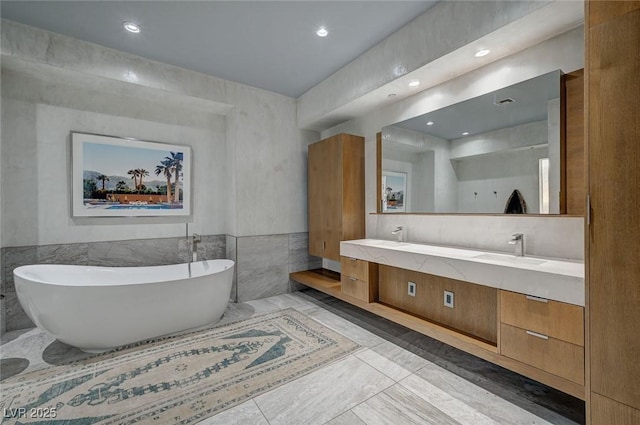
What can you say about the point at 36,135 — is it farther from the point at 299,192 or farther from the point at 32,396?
the point at 299,192

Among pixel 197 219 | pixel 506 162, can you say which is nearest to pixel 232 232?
pixel 197 219

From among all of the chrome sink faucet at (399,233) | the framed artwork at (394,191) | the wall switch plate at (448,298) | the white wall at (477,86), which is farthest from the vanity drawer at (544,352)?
Answer: the framed artwork at (394,191)

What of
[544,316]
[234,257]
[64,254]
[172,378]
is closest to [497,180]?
[544,316]

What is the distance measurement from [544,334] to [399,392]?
0.95 m

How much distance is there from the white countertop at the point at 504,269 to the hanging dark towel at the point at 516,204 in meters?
0.36

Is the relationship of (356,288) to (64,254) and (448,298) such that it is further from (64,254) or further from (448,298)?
(64,254)

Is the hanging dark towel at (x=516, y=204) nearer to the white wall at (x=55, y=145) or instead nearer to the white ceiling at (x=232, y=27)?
the white ceiling at (x=232, y=27)

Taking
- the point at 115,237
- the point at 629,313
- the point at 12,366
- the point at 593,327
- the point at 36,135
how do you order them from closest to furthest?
the point at 629,313 → the point at 593,327 → the point at 12,366 → the point at 36,135 → the point at 115,237

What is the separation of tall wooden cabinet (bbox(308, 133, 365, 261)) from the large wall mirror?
1.29 feet

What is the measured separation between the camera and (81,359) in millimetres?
2314

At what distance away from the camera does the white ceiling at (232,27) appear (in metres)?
2.25

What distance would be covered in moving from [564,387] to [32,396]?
3278 mm

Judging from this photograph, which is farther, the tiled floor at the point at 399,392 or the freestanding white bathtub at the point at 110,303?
the freestanding white bathtub at the point at 110,303

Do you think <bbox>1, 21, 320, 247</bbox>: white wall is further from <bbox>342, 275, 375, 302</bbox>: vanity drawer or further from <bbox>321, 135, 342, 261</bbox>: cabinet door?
<bbox>342, 275, 375, 302</bbox>: vanity drawer
